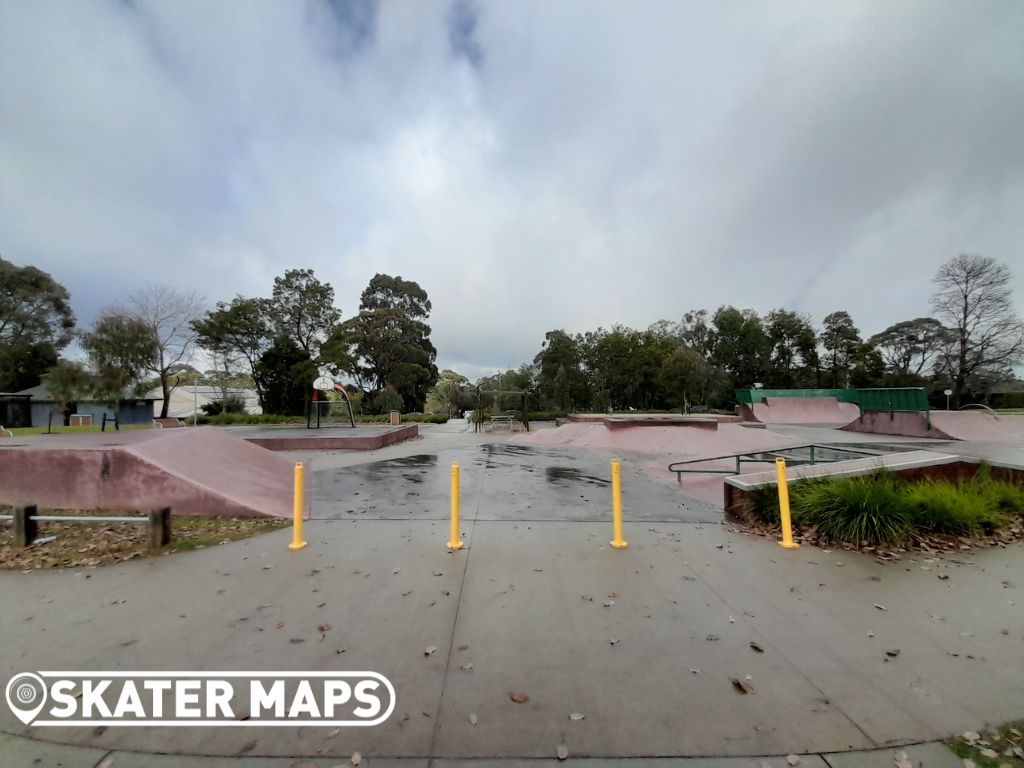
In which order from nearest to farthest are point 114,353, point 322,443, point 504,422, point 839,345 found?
point 322,443 < point 114,353 < point 504,422 < point 839,345

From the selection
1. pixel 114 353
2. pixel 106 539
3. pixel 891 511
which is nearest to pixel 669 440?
pixel 891 511

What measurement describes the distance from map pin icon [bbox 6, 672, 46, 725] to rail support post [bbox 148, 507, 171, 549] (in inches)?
95.8

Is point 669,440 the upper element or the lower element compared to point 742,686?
upper

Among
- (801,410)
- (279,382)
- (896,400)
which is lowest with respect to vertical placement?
(801,410)

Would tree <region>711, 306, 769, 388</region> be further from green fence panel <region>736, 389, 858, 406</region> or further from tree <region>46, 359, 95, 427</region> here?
tree <region>46, 359, 95, 427</region>

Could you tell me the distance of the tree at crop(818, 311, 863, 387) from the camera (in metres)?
51.9

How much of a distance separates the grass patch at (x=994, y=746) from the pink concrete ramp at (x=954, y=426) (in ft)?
75.2

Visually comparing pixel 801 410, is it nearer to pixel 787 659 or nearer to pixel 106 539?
pixel 787 659

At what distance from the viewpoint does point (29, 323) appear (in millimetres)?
38969

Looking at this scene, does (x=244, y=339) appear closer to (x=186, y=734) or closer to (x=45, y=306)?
(x=45, y=306)

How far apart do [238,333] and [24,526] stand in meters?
34.6

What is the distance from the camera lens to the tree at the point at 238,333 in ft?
110

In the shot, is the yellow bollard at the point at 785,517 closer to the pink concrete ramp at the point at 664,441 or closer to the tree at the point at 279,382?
the pink concrete ramp at the point at 664,441

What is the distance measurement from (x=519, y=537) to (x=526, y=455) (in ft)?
29.5
